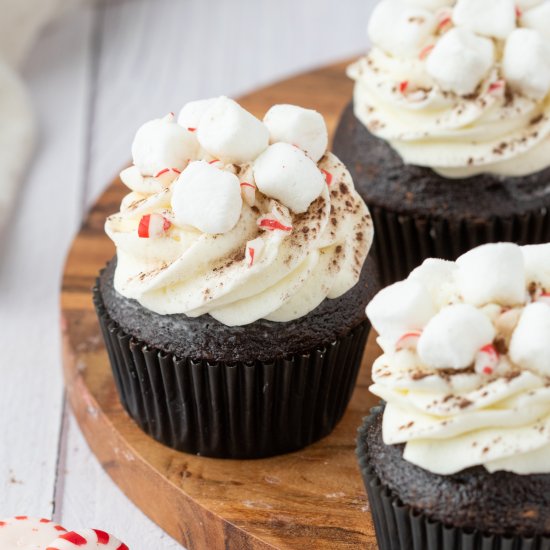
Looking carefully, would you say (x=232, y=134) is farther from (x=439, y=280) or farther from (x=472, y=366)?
(x=472, y=366)

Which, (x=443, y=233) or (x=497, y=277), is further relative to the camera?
(x=443, y=233)

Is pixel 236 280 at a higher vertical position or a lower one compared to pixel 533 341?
lower

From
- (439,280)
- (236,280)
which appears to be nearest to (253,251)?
(236,280)

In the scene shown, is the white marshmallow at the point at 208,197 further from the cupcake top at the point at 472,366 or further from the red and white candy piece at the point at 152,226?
the cupcake top at the point at 472,366

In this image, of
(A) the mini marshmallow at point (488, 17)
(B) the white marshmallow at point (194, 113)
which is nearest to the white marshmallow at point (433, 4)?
(A) the mini marshmallow at point (488, 17)

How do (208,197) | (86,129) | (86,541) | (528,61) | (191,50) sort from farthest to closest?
(191,50) → (86,129) → (528,61) → (208,197) → (86,541)

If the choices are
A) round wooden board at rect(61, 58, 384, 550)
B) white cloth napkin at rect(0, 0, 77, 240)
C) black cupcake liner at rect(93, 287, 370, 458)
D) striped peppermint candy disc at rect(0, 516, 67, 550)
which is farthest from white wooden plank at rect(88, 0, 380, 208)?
striped peppermint candy disc at rect(0, 516, 67, 550)
